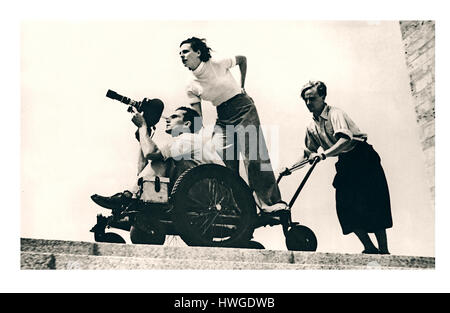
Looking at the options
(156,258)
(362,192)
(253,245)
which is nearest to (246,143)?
(253,245)

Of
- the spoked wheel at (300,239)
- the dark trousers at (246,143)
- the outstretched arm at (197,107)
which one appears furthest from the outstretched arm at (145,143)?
the spoked wheel at (300,239)

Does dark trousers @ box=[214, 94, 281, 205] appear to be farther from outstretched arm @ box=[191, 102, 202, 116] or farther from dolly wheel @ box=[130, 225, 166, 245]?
dolly wheel @ box=[130, 225, 166, 245]

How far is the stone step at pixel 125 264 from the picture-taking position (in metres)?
9.93

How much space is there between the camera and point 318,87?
11.0 m

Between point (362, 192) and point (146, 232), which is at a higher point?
point (362, 192)

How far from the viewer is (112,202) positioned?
34.4ft

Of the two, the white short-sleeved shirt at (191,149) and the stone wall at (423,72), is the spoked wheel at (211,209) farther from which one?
the stone wall at (423,72)

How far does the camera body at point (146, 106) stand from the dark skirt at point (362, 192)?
2412 millimetres

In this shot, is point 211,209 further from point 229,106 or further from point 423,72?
point 423,72

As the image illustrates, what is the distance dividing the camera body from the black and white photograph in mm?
18

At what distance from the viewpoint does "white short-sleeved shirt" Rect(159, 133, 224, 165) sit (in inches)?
422

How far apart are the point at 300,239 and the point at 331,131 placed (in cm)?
147
